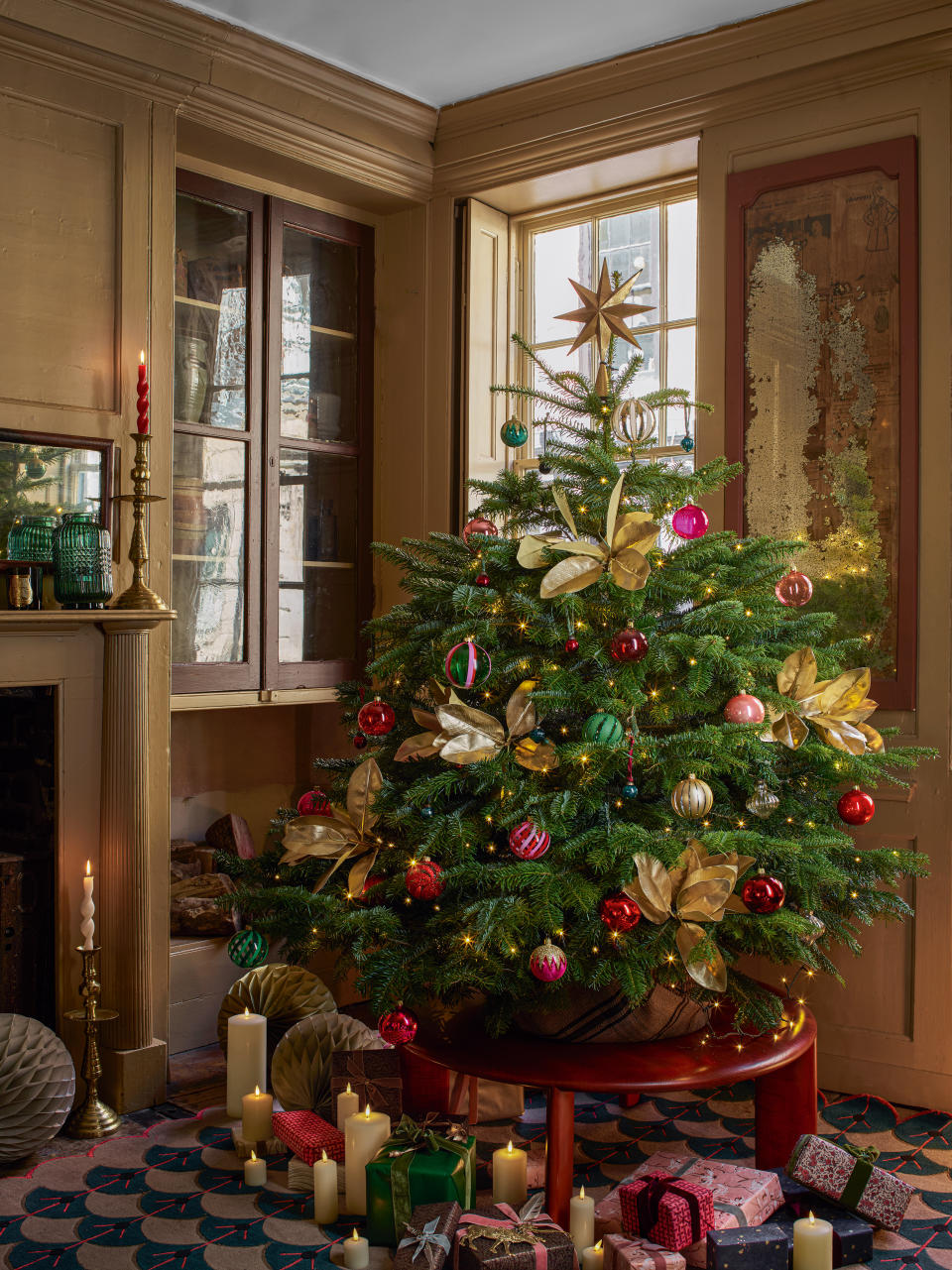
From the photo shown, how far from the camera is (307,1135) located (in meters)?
2.38

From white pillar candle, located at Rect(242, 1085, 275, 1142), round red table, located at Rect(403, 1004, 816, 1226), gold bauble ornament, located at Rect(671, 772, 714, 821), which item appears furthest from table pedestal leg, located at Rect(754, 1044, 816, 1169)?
white pillar candle, located at Rect(242, 1085, 275, 1142)

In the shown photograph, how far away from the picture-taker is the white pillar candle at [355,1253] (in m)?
2.04

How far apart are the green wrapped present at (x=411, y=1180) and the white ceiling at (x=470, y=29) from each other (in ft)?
8.52

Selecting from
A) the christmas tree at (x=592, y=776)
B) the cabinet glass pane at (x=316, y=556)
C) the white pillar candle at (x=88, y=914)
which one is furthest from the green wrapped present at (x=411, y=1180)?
the cabinet glass pane at (x=316, y=556)

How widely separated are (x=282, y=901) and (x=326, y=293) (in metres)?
2.08

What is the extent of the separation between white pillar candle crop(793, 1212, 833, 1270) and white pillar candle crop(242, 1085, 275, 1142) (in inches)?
43.0

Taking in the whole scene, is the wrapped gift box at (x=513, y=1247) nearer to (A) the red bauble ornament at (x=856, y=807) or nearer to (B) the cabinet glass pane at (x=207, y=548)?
(A) the red bauble ornament at (x=856, y=807)

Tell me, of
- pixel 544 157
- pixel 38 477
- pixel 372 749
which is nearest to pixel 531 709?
pixel 372 749

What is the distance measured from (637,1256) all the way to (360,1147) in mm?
538

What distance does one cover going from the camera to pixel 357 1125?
2.19 meters

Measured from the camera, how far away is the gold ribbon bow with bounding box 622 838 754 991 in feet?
6.60

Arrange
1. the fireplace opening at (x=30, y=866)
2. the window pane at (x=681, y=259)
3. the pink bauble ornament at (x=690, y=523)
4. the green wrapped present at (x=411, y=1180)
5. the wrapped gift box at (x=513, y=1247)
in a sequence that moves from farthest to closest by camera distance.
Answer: the window pane at (x=681, y=259) → the fireplace opening at (x=30, y=866) → the pink bauble ornament at (x=690, y=523) → the green wrapped present at (x=411, y=1180) → the wrapped gift box at (x=513, y=1247)

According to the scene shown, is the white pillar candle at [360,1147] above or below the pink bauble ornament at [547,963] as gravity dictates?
below

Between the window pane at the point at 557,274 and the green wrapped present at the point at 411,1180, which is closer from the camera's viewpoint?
the green wrapped present at the point at 411,1180
